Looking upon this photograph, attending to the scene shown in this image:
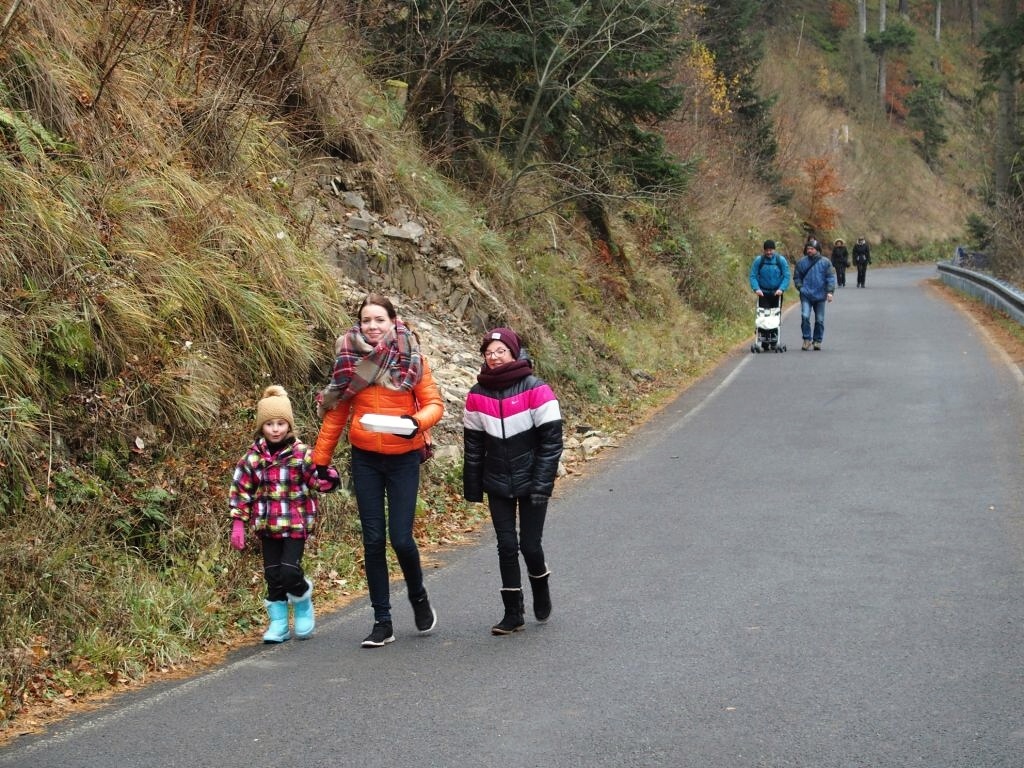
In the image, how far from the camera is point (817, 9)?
8812cm

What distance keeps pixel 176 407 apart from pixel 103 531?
1435 mm

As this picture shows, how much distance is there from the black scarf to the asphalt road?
148cm

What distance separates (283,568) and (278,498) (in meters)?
0.40

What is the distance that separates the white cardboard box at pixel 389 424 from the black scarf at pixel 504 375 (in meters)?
0.53

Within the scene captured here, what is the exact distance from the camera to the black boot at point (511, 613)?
7004 mm

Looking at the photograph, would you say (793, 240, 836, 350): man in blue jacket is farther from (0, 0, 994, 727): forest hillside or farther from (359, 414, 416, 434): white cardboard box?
(359, 414, 416, 434): white cardboard box

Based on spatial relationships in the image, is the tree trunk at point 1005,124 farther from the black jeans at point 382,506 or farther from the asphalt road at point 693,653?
the black jeans at point 382,506

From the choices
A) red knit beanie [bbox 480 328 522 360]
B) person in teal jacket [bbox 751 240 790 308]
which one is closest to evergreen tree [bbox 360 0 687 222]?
person in teal jacket [bbox 751 240 790 308]

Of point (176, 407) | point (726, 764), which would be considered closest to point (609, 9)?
point (176, 407)

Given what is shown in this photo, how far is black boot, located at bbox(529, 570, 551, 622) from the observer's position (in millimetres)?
7242

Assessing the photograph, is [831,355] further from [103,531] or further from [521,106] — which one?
[103,531]

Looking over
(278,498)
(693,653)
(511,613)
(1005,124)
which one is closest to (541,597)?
(511,613)

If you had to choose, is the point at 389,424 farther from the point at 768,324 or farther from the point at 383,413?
the point at 768,324

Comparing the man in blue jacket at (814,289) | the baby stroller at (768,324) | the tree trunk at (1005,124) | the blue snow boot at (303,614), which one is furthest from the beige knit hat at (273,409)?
the tree trunk at (1005,124)
